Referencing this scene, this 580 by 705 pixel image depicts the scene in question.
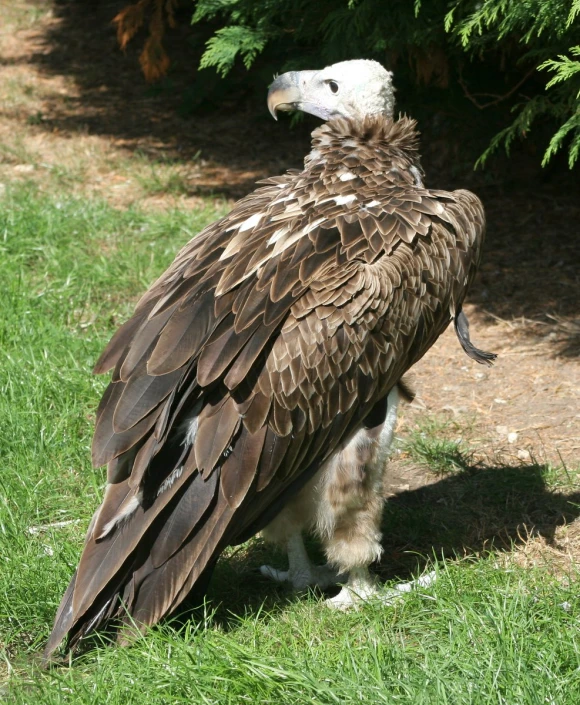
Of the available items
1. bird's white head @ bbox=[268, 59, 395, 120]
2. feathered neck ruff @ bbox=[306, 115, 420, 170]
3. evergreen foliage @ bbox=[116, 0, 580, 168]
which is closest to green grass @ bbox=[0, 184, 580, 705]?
feathered neck ruff @ bbox=[306, 115, 420, 170]

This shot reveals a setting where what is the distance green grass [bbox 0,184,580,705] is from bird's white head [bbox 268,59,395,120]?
1.61 metres

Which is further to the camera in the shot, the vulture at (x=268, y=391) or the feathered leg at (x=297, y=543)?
the feathered leg at (x=297, y=543)

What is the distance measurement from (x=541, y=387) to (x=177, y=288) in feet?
7.54

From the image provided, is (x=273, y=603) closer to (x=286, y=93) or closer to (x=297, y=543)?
(x=297, y=543)

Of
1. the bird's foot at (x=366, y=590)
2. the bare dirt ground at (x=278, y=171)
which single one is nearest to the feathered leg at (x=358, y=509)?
the bird's foot at (x=366, y=590)

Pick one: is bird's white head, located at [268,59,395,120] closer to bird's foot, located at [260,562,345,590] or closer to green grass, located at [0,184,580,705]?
green grass, located at [0,184,580,705]

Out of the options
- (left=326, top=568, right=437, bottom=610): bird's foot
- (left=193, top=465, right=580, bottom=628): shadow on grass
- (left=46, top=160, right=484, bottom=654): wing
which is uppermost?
(left=46, top=160, right=484, bottom=654): wing

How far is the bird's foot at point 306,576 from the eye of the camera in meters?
4.02

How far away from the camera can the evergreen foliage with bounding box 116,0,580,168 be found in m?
5.07

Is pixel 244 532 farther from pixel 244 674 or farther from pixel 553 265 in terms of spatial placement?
pixel 553 265

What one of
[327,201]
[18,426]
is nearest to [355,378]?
[327,201]

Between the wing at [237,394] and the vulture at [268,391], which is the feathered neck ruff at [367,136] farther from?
the wing at [237,394]

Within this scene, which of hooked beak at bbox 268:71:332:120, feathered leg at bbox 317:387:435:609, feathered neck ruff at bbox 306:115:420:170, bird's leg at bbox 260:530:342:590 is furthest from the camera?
hooked beak at bbox 268:71:332:120

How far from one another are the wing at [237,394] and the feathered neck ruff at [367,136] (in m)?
0.58
